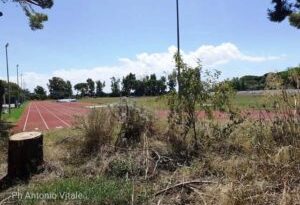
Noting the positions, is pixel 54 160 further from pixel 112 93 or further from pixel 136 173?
pixel 112 93

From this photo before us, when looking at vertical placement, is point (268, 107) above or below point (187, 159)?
above

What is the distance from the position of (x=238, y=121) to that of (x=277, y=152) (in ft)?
14.0

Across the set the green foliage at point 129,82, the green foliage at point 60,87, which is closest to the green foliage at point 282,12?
the green foliage at point 129,82

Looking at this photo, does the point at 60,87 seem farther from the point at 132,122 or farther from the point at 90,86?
the point at 132,122

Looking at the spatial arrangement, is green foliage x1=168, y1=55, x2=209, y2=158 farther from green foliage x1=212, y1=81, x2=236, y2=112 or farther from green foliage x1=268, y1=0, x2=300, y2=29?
green foliage x1=268, y1=0, x2=300, y2=29

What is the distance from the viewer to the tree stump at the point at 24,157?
9828mm

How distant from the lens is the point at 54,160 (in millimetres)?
11195

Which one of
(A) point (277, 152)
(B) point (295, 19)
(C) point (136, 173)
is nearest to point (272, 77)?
(A) point (277, 152)

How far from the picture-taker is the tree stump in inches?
387

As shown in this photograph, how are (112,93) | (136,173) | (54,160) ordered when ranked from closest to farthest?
1. (136,173)
2. (54,160)
3. (112,93)

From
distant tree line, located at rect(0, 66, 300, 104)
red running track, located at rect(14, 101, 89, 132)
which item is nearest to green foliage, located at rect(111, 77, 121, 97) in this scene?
distant tree line, located at rect(0, 66, 300, 104)

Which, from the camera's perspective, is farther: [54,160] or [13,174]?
[54,160]

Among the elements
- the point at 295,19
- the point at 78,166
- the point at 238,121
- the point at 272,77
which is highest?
the point at 295,19

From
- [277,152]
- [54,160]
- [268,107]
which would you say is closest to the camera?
[277,152]
